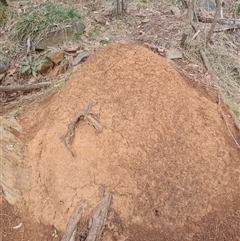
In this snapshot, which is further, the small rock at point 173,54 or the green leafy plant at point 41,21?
the green leafy plant at point 41,21

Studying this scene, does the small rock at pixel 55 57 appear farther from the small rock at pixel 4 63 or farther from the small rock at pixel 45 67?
the small rock at pixel 4 63

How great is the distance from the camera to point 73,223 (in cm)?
230

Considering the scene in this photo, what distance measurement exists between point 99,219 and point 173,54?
246 cm

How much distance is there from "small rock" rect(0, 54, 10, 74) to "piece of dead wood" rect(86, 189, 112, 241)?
2862 millimetres

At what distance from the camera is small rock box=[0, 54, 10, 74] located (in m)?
4.53

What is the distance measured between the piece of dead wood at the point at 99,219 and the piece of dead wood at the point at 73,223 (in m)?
0.10

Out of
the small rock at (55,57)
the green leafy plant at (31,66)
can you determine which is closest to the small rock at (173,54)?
the small rock at (55,57)

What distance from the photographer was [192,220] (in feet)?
7.76

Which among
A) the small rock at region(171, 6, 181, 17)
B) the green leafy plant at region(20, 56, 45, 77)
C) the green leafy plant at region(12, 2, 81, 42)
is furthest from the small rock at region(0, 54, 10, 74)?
the small rock at region(171, 6, 181, 17)

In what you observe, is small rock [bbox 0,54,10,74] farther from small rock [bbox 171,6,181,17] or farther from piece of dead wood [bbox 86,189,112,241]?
piece of dead wood [bbox 86,189,112,241]

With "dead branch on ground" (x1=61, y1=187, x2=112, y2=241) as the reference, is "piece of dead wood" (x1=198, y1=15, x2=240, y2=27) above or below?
below

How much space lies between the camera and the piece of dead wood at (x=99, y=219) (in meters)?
2.24

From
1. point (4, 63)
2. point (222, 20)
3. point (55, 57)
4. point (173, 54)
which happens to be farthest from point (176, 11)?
point (4, 63)

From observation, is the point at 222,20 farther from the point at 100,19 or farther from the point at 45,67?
the point at 45,67
